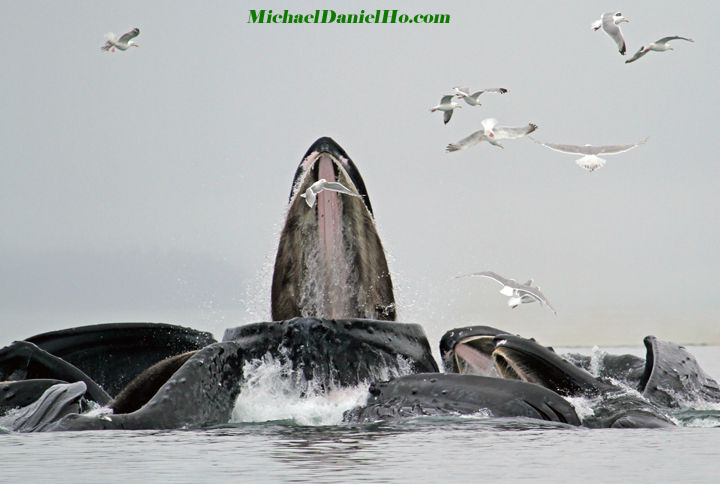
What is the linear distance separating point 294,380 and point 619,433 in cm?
318

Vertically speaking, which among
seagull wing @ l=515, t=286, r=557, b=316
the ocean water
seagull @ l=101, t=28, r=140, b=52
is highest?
seagull @ l=101, t=28, r=140, b=52

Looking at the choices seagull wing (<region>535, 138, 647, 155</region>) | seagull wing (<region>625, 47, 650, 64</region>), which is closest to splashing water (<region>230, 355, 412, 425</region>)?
seagull wing (<region>535, 138, 647, 155</region>)

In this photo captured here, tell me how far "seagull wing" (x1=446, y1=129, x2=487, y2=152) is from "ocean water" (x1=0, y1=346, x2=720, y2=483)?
6294 millimetres

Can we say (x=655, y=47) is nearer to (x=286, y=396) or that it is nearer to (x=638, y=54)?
(x=638, y=54)

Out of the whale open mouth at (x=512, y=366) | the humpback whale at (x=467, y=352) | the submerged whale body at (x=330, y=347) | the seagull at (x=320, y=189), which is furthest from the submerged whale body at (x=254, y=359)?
the seagull at (x=320, y=189)

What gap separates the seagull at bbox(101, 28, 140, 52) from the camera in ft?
78.8

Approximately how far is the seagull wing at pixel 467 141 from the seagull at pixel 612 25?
2.47 metres

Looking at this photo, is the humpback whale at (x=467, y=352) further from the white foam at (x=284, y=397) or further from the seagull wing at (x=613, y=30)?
the seagull wing at (x=613, y=30)

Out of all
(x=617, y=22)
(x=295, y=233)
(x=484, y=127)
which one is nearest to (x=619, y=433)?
(x=295, y=233)

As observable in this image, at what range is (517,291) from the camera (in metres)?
19.6

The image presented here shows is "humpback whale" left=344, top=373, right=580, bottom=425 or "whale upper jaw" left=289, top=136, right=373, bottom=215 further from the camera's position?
"whale upper jaw" left=289, top=136, right=373, bottom=215

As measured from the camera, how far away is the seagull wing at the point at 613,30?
760 inches

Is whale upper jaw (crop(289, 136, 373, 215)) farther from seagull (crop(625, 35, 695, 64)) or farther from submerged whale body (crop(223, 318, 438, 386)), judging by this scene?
seagull (crop(625, 35, 695, 64))

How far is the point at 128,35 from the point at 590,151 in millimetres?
9936
